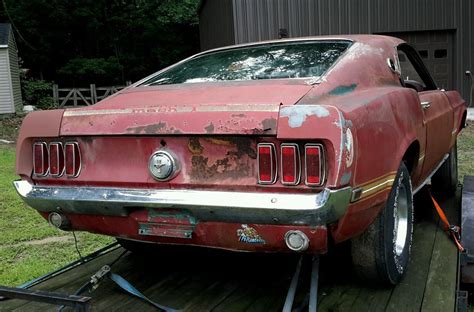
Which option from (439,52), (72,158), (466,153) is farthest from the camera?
(439,52)

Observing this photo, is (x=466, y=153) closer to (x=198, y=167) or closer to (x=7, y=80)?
(x=198, y=167)

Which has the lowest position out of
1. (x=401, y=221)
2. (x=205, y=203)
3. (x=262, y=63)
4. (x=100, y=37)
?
(x=401, y=221)

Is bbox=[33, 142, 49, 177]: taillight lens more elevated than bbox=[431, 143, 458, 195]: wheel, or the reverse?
bbox=[33, 142, 49, 177]: taillight lens

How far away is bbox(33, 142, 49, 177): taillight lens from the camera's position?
108 inches

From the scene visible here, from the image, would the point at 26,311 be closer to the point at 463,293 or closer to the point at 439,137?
the point at 463,293

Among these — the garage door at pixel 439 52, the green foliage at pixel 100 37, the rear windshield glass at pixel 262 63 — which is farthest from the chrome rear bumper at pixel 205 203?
the green foliage at pixel 100 37

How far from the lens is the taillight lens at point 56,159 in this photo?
8.92 ft

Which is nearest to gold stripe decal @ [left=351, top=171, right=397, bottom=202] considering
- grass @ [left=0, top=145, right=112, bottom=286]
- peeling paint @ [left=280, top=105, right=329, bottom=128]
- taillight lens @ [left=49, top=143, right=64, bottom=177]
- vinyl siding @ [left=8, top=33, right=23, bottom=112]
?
peeling paint @ [left=280, top=105, right=329, bottom=128]

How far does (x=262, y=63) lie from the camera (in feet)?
10.6

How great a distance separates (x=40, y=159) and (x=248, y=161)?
116 centimetres

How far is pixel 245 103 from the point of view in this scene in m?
2.41

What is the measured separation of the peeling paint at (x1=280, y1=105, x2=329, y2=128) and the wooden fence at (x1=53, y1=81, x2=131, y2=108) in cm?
2692

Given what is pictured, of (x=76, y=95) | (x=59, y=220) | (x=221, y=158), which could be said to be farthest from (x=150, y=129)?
(x=76, y=95)

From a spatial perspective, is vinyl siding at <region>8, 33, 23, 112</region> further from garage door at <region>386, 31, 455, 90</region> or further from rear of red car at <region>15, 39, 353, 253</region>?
rear of red car at <region>15, 39, 353, 253</region>
